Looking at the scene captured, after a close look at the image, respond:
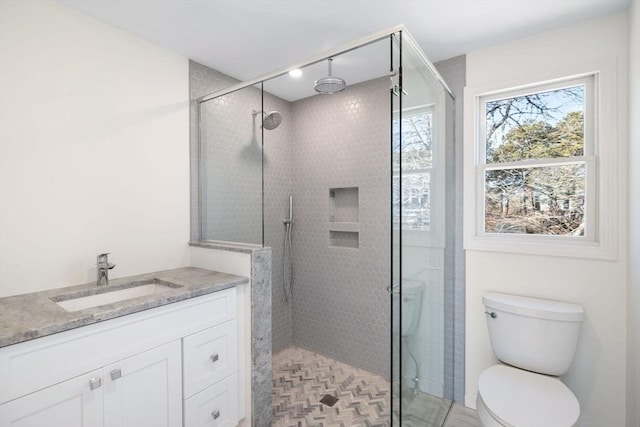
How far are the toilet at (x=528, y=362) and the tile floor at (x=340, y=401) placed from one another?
0.40 metres

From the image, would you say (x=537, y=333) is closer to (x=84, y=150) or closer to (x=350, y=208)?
(x=350, y=208)

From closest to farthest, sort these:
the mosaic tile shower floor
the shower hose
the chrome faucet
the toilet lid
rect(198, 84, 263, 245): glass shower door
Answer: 1. the toilet lid
2. the chrome faucet
3. the mosaic tile shower floor
4. rect(198, 84, 263, 245): glass shower door
5. the shower hose

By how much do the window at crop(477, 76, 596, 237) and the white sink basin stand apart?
209 centimetres

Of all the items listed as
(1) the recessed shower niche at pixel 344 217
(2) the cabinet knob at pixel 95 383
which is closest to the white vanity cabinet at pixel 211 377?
(2) the cabinet knob at pixel 95 383

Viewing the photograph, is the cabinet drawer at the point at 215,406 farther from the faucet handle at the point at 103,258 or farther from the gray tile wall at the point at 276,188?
the gray tile wall at the point at 276,188

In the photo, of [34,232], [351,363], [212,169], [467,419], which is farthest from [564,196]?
[34,232]

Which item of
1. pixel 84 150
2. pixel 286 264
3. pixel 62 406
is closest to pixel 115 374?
pixel 62 406

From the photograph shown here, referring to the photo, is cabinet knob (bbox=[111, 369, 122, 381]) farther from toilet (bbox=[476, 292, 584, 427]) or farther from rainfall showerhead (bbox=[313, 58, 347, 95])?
rainfall showerhead (bbox=[313, 58, 347, 95])

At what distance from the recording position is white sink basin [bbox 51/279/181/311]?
1.49m

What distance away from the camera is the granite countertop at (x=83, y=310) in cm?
105

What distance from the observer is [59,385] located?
42.7 inches

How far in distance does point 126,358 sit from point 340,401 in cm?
151

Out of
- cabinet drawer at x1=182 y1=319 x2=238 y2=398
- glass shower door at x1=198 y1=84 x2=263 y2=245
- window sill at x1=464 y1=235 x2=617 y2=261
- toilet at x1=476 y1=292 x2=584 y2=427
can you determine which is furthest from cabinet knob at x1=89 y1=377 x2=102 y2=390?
window sill at x1=464 y1=235 x2=617 y2=261

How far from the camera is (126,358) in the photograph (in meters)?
1.26
